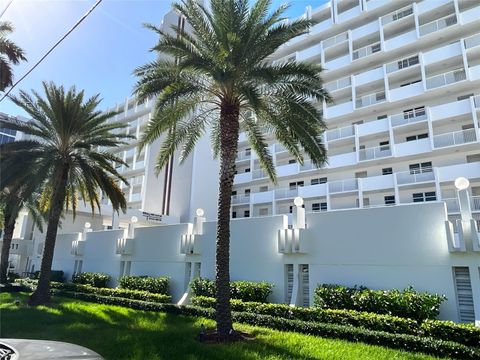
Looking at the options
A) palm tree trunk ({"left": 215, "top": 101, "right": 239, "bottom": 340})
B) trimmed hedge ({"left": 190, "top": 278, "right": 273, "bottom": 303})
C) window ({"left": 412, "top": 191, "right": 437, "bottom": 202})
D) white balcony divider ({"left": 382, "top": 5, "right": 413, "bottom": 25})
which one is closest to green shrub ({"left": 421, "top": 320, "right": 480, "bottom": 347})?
palm tree trunk ({"left": 215, "top": 101, "right": 239, "bottom": 340})

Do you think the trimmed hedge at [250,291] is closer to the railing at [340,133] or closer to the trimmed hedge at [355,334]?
the trimmed hedge at [355,334]

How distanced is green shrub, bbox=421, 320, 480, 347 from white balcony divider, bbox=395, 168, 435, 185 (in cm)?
2006

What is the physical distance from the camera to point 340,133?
1352 inches

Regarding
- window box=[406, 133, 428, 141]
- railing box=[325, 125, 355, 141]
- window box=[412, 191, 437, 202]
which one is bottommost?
window box=[412, 191, 437, 202]

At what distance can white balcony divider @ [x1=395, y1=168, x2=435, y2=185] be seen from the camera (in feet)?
93.0

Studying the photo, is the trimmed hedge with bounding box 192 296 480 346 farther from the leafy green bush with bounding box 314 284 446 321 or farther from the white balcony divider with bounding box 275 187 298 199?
the white balcony divider with bounding box 275 187 298 199

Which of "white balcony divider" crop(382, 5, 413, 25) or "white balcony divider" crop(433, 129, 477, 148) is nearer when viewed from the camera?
"white balcony divider" crop(433, 129, 477, 148)

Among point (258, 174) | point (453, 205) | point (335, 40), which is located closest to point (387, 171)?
point (453, 205)

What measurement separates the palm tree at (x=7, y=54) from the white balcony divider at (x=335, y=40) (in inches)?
1193

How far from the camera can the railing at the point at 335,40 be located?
3738 centimetres

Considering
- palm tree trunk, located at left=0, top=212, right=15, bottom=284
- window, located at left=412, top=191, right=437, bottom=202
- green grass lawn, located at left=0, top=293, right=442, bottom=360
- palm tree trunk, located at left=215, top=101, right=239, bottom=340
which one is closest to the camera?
green grass lawn, located at left=0, top=293, right=442, bottom=360

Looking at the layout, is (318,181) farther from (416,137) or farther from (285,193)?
(416,137)

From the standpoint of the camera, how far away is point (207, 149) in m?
40.6

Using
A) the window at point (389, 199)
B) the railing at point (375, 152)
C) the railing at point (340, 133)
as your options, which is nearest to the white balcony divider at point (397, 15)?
the railing at point (340, 133)
